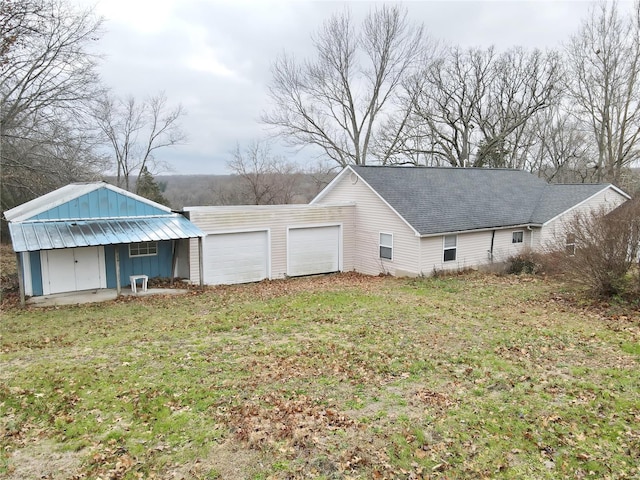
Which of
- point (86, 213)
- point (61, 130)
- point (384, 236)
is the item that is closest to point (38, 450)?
point (86, 213)

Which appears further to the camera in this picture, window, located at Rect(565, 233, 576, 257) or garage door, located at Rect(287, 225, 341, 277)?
garage door, located at Rect(287, 225, 341, 277)

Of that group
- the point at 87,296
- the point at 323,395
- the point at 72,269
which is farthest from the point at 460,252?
the point at 72,269

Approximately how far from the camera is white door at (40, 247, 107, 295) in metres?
14.4

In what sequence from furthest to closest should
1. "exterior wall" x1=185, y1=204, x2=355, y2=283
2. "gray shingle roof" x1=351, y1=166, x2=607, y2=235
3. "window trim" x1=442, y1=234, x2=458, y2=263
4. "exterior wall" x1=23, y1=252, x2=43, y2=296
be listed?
"gray shingle roof" x1=351, y1=166, x2=607, y2=235 → "window trim" x1=442, y1=234, x2=458, y2=263 → "exterior wall" x1=185, y1=204, x2=355, y2=283 → "exterior wall" x1=23, y1=252, x2=43, y2=296

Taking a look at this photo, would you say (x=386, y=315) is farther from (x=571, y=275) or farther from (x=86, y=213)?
(x=86, y=213)

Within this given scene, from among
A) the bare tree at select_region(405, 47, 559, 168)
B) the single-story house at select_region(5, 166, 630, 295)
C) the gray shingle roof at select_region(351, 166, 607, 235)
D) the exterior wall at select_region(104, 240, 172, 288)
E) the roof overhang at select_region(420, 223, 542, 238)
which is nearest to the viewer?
the single-story house at select_region(5, 166, 630, 295)

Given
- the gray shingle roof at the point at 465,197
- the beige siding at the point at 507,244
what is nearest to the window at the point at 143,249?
the gray shingle roof at the point at 465,197

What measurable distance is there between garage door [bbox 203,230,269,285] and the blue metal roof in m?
1.40

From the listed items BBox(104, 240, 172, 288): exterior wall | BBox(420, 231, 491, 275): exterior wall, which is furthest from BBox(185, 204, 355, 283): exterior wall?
BBox(420, 231, 491, 275): exterior wall

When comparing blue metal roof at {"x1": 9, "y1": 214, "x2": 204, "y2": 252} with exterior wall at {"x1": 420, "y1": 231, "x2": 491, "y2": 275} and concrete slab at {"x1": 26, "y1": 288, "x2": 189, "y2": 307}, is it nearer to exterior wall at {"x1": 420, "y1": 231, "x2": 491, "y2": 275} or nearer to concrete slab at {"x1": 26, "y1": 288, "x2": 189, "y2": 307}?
concrete slab at {"x1": 26, "y1": 288, "x2": 189, "y2": 307}

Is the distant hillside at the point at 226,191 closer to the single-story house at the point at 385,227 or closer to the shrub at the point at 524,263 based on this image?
the single-story house at the point at 385,227

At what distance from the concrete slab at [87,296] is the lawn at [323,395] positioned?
195cm

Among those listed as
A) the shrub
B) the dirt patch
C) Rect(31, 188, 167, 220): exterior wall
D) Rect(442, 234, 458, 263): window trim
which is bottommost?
the dirt patch

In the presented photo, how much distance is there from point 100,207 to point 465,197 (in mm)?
15971
